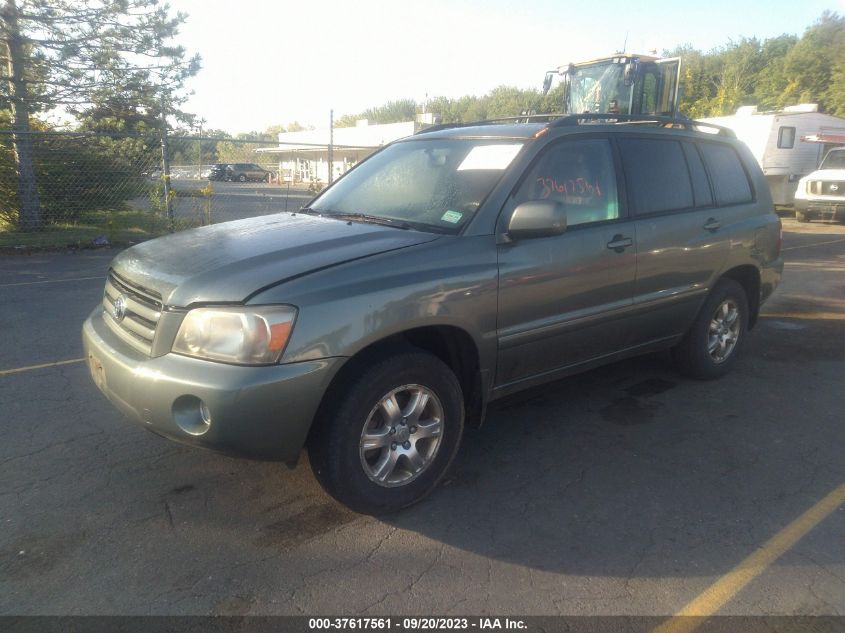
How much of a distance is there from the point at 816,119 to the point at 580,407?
2099 centimetres

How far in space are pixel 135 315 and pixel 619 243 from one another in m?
2.76

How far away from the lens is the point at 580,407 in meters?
4.61

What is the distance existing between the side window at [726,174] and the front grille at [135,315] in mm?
4001

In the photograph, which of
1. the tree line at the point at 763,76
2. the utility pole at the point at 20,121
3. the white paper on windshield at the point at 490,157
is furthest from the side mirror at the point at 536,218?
the tree line at the point at 763,76

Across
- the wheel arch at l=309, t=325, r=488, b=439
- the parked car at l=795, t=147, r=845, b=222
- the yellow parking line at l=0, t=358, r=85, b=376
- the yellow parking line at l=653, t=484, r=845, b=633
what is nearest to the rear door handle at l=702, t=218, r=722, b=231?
the yellow parking line at l=653, t=484, r=845, b=633

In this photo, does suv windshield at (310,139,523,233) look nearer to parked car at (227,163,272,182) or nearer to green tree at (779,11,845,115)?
parked car at (227,163,272,182)

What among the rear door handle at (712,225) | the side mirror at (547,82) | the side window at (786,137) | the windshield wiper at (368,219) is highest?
the side mirror at (547,82)

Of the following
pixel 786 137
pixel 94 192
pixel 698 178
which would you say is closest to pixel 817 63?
pixel 786 137

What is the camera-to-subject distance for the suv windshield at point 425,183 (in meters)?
3.65

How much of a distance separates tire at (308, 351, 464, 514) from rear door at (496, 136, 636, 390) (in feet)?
1.59

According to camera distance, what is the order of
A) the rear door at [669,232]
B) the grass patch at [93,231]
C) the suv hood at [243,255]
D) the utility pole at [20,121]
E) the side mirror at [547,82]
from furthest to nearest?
the side mirror at [547,82] → the utility pole at [20,121] → the grass patch at [93,231] → the rear door at [669,232] → the suv hood at [243,255]

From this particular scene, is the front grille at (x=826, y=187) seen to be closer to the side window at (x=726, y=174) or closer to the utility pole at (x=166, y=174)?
the side window at (x=726, y=174)

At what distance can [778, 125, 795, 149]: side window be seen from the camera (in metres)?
19.9

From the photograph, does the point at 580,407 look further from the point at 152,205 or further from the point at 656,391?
the point at 152,205
